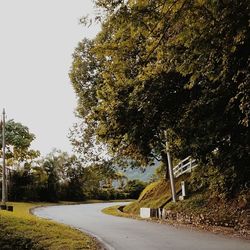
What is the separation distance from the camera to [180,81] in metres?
17.1

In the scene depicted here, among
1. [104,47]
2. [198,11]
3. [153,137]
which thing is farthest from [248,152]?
[198,11]

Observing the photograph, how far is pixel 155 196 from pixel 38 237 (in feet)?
52.6

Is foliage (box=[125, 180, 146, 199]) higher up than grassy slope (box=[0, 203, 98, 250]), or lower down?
higher up

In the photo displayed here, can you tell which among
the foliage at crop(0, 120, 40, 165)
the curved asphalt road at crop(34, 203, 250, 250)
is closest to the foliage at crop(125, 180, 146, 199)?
the foliage at crop(0, 120, 40, 165)

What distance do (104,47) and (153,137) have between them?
390 inches

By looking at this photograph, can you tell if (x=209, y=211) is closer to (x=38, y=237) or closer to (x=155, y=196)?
(x=38, y=237)

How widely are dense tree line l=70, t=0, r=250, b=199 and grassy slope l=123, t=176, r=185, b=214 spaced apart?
5.33 metres

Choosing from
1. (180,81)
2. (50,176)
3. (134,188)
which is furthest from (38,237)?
(134,188)

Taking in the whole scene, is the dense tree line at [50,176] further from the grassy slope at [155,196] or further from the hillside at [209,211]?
the hillside at [209,211]

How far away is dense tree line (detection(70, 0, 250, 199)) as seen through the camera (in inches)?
307

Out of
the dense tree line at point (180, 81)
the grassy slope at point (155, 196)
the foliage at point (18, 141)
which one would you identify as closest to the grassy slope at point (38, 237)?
the dense tree line at point (180, 81)

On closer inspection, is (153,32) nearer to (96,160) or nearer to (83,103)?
(83,103)

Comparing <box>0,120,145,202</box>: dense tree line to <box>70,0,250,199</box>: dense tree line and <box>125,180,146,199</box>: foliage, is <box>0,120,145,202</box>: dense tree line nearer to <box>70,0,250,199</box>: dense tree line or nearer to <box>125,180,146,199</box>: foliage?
<box>125,180,146,199</box>: foliage

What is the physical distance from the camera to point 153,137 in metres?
19.6
